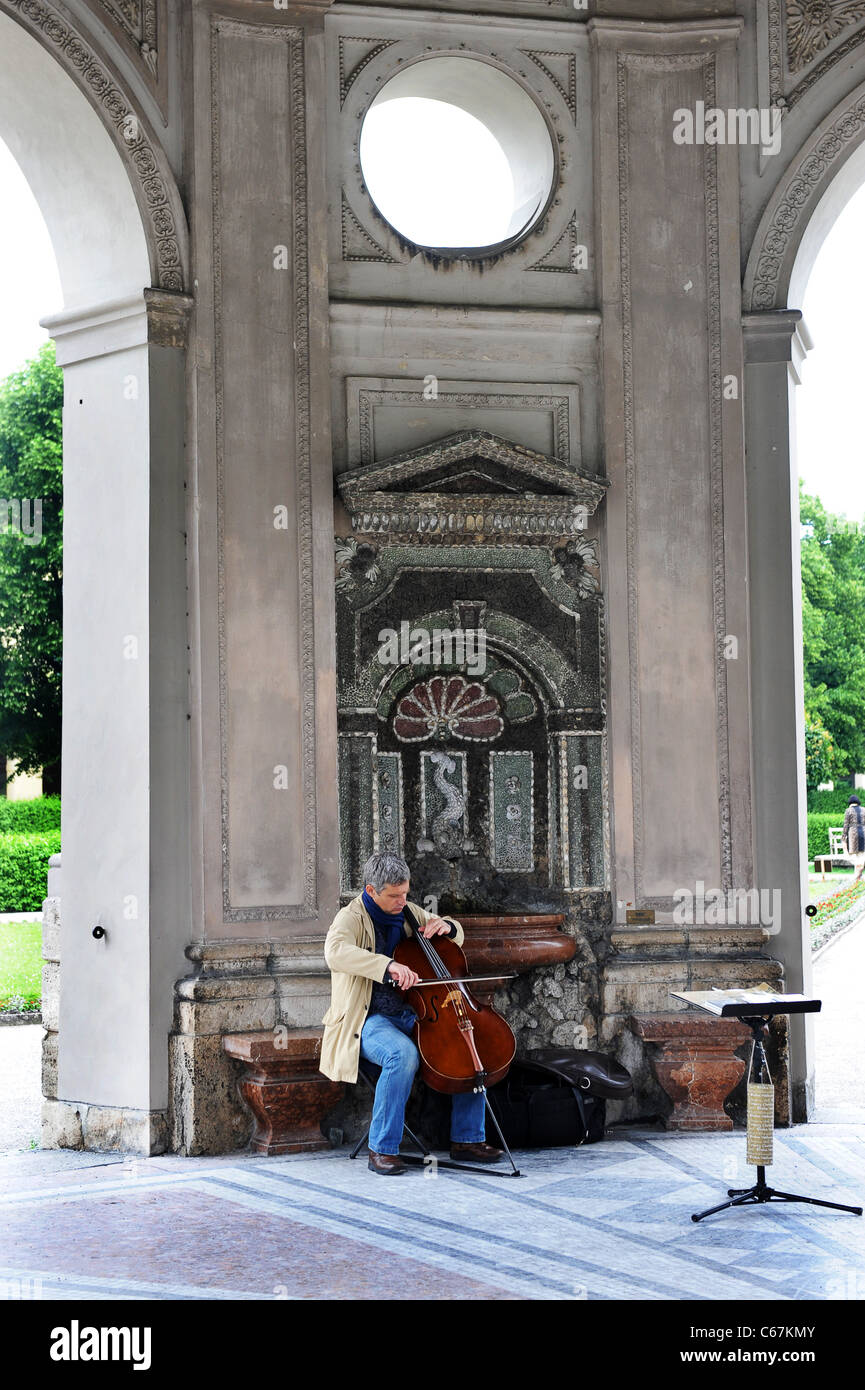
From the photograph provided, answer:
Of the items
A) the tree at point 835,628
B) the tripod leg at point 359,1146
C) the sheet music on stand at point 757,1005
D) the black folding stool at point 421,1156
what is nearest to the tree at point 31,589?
the tripod leg at point 359,1146

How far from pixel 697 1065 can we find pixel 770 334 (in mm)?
3906

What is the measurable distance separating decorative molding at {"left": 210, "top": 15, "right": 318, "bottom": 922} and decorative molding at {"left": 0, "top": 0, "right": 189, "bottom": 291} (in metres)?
0.20

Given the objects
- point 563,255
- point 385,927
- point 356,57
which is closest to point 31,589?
point 356,57

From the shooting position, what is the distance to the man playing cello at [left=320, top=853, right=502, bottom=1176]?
23.3ft

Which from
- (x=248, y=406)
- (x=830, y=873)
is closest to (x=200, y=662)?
(x=248, y=406)

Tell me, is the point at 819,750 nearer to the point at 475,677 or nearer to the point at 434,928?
the point at 475,677

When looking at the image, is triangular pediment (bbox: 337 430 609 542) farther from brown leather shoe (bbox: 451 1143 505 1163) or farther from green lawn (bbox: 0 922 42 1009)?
green lawn (bbox: 0 922 42 1009)

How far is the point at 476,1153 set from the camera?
7.23 m

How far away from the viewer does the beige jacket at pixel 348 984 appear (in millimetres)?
7168

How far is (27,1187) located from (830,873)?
24336 millimetres

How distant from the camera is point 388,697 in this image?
8320mm

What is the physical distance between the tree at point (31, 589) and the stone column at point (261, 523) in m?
14.9

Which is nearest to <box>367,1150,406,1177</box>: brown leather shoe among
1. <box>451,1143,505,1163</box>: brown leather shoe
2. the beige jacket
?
<box>451,1143,505,1163</box>: brown leather shoe

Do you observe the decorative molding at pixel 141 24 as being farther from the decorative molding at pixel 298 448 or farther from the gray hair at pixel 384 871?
the gray hair at pixel 384 871
